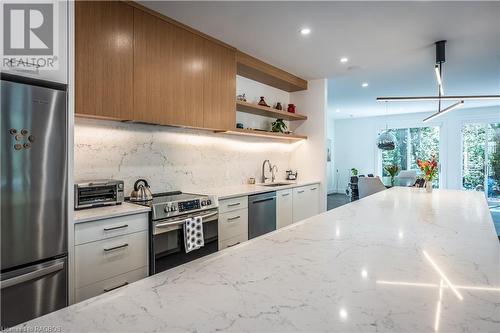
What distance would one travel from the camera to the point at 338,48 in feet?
10.9

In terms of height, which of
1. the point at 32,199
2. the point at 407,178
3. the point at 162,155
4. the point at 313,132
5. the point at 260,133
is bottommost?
the point at 407,178

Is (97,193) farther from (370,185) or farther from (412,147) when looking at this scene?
(412,147)

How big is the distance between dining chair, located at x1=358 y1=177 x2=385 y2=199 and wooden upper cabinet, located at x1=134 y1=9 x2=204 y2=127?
3.74m

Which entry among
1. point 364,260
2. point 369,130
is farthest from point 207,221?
point 369,130

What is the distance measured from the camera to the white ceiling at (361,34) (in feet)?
7.95

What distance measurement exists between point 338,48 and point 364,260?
2897 millimetres

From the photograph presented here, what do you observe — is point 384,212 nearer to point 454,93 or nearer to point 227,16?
point 227,16

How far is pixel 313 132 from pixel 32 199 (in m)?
4.00

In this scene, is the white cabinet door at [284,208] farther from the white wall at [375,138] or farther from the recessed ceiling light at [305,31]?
the white wall at [375,138]

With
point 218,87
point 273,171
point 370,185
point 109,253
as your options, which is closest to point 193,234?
point 109,253

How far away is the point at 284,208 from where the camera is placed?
3.84 m

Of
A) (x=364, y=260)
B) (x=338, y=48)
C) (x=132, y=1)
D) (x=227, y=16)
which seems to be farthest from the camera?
(x=338, y=48)

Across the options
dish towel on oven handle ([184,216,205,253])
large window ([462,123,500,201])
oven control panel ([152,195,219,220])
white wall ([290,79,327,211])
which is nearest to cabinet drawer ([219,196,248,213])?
oven control panel ([152,195,219,220])

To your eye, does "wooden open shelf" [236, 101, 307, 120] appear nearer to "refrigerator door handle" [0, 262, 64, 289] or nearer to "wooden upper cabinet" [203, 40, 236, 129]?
"wooden upper cabinet" [203, 40, 236, 129]
